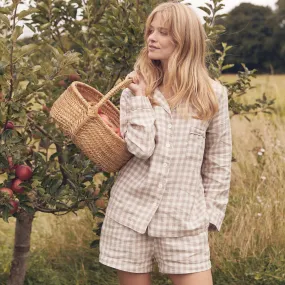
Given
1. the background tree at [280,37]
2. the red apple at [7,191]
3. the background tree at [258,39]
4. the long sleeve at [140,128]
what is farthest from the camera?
the background tree at [280,37]

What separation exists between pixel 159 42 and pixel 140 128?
1.21 feet

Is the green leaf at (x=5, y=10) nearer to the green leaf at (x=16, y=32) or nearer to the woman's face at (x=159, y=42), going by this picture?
the green leaf at (x=16, y=32)

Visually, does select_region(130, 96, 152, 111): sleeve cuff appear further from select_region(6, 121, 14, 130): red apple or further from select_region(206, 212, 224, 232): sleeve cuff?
select_region(6, 121, 14, 130): red apple

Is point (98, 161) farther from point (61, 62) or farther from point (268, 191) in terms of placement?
point (268, 191)

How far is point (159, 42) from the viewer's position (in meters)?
2.50

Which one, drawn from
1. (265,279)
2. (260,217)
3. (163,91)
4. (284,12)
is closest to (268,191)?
(260,217)

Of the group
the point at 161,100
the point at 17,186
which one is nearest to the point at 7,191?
the point at 17,186

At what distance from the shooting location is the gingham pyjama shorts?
2.44m

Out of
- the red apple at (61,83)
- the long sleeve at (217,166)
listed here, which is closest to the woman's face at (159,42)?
the long sleeve at (217,166)

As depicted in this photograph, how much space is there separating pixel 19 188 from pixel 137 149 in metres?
0.72

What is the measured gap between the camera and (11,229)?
554 centimetres

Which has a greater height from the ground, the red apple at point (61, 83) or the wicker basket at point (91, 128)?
the wicker basket at point (91, 128)

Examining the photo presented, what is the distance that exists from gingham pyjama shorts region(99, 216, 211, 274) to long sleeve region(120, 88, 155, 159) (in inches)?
13.2

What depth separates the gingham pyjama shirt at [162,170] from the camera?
7.95ft
